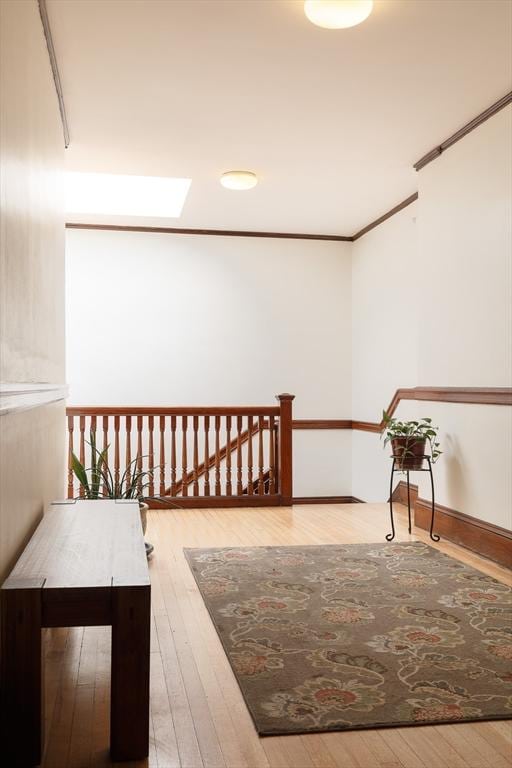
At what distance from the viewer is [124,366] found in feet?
26.9

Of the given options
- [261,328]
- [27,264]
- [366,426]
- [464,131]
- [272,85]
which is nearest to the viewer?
[27,264]

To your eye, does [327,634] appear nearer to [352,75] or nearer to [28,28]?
[28,28]

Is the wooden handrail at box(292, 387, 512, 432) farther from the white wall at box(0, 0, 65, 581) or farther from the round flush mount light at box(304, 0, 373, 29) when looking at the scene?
the white wall at box(0, 0, 65, 581)

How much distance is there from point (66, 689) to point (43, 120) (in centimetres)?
262

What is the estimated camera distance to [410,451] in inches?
198

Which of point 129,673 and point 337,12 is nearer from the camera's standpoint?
point 129,673

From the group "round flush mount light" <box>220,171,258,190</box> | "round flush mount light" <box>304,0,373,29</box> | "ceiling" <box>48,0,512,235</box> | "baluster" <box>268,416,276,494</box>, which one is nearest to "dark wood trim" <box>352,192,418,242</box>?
"ceiling" <box>48,0,512,235</box>

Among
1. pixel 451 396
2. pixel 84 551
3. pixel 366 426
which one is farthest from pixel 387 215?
pixel 84 551

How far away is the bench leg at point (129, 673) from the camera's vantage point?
1978 millimetres

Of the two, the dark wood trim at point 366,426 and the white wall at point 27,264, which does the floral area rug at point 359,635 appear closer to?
the white wall at point 27,264

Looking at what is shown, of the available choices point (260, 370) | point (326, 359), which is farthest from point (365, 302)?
point (260, 370)

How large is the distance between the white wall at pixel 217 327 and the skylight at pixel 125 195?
1.34 ft

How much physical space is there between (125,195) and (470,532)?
5146mm

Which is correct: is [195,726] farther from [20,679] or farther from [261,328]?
[261,328]
